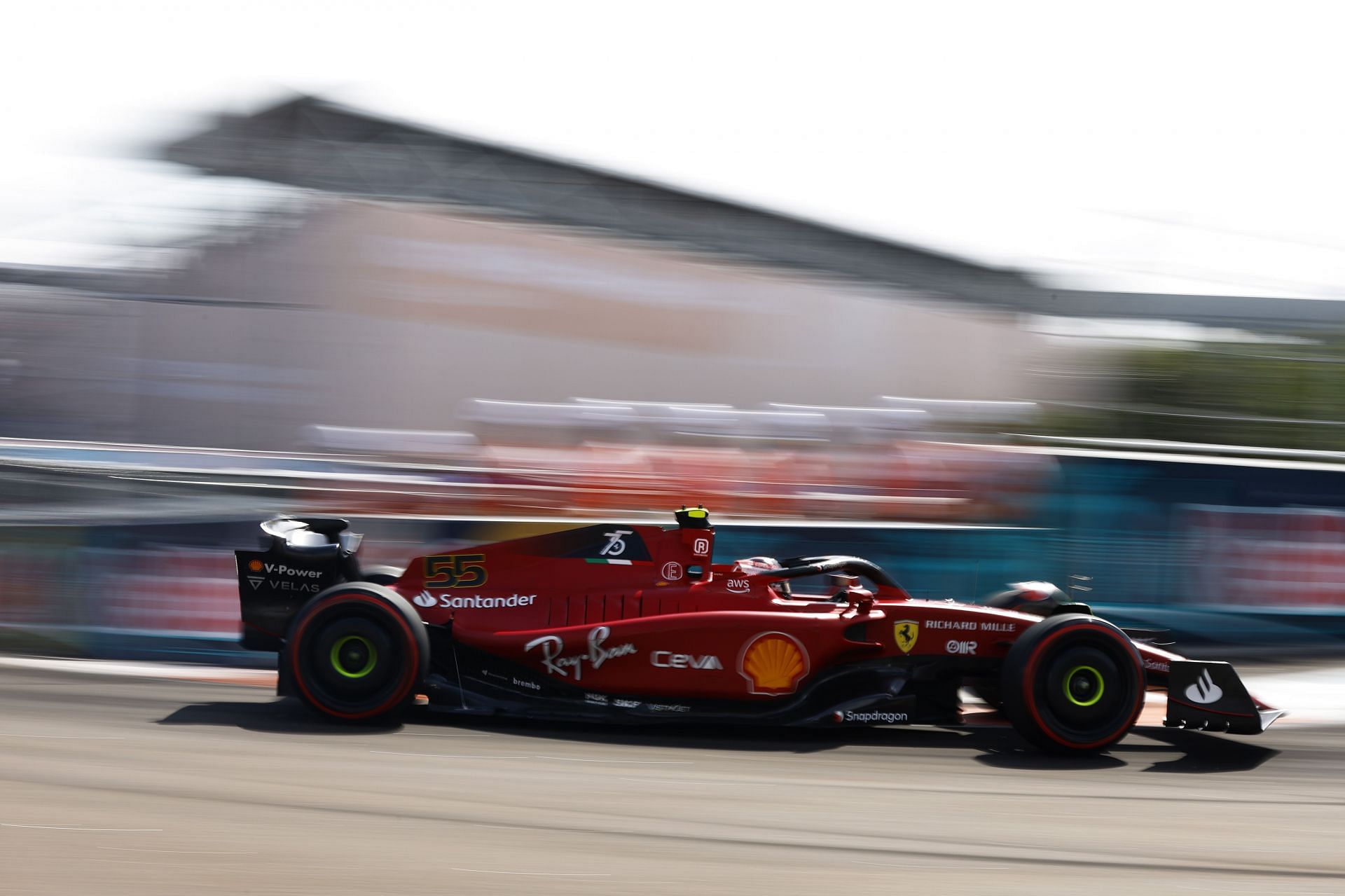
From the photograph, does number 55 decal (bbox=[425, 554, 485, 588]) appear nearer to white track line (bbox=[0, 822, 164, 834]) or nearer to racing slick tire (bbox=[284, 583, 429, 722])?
racing slick tire (bbox=[284, 583, 429, 722])

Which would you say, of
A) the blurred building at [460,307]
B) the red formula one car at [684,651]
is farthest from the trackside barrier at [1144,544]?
the blurred building at [460,307]

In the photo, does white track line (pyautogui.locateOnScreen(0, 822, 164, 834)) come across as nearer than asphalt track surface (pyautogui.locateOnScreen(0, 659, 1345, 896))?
No

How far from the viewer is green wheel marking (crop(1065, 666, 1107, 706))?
19.1 feet

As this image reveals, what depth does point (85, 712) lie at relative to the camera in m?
6.03

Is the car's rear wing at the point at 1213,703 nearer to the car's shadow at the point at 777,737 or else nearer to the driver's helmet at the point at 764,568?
the car's shadow at the point at 777,737

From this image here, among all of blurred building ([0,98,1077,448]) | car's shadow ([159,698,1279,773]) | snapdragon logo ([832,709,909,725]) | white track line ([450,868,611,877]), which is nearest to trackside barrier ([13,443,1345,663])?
car's shadow ([159,698,1279,773])

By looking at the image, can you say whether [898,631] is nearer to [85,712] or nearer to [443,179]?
[85,712]

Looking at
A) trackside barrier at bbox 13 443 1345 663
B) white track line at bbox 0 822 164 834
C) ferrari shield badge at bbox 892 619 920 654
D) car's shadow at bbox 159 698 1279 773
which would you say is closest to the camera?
white track line at bbox 0 822 164 834

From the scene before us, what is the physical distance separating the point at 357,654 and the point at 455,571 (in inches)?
25.7

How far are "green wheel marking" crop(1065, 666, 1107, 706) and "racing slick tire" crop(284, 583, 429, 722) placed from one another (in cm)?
306

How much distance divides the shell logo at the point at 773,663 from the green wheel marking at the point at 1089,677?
1.25 meters

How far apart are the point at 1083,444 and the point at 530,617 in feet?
17.0

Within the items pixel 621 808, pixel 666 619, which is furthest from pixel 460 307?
pixel 621 808

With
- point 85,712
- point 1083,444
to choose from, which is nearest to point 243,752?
point 85,712
